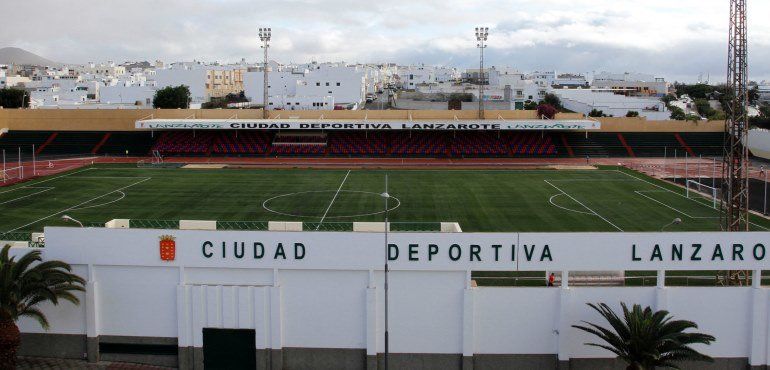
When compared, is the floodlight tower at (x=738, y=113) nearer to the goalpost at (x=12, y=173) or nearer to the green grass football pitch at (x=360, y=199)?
the green grass football pitch at (x=360, y=199)

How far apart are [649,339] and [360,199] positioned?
3249 cm

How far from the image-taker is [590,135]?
265 feet

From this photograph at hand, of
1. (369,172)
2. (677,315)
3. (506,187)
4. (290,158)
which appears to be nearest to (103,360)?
(677,315)

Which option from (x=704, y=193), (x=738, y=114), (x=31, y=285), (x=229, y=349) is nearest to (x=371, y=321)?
(x=229, y=349)

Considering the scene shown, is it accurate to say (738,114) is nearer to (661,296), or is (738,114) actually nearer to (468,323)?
(661,296)

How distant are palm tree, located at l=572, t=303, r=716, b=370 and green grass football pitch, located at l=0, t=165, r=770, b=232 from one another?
17694 millimetres

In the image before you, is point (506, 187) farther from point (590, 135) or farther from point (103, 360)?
point (103, 360)

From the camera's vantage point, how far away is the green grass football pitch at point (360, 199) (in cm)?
4191

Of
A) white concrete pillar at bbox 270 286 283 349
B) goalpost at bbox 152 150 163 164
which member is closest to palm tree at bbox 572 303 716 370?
white concrete pillar at bbox 270 286 283 349

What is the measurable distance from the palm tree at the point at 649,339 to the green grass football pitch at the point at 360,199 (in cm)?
1769

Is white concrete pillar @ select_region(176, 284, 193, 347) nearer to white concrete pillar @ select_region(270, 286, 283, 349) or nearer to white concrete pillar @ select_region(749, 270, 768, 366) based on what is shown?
white concrete pillar @ select_region(270, 286, 283, 349)

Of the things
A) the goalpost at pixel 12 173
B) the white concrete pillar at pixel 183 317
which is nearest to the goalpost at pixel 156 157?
the goalpost at pixel 12 173

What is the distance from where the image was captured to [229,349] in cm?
2080

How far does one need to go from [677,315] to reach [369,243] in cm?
919
